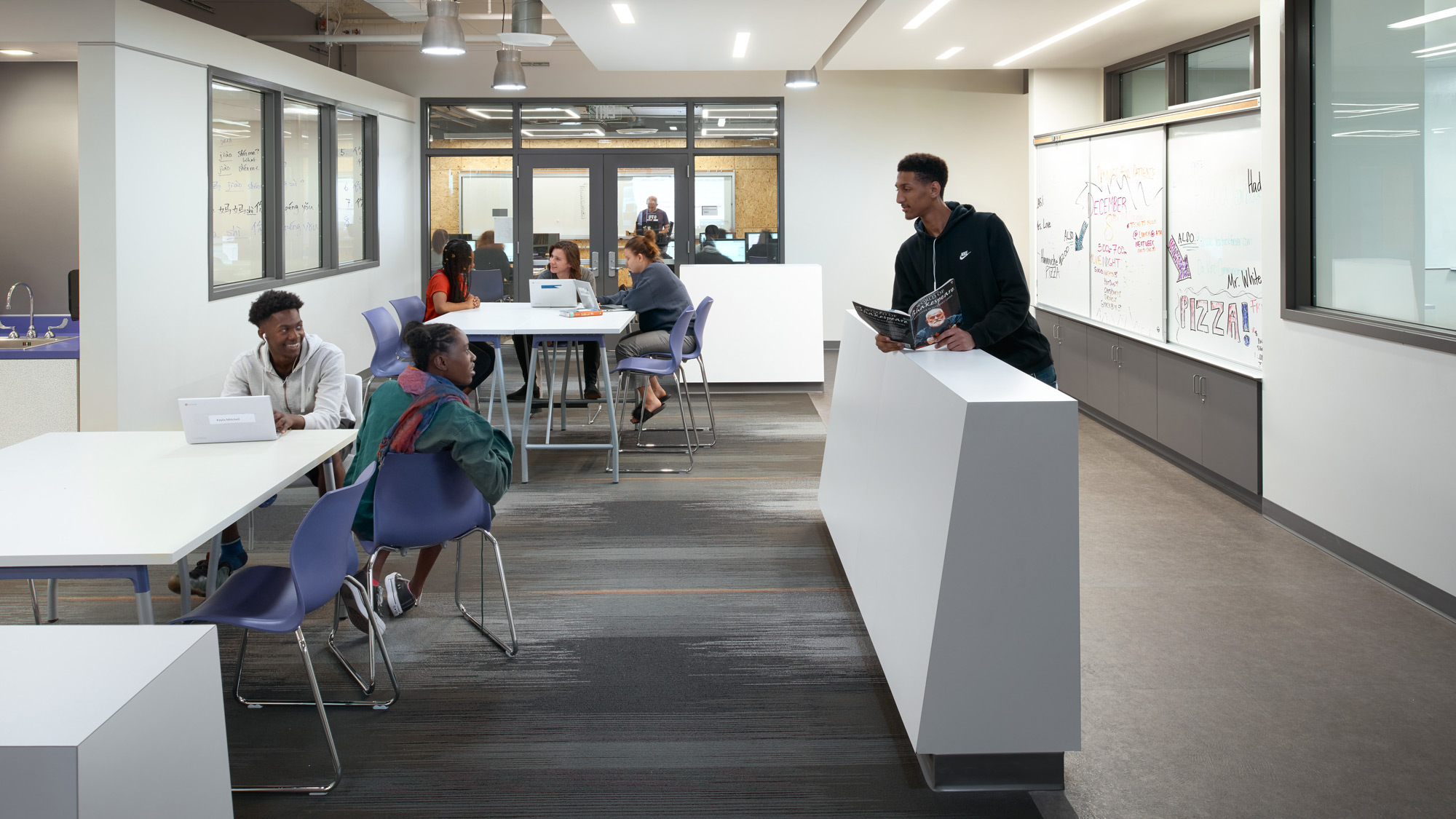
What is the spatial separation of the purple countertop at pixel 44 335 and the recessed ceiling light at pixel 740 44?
4907 mm

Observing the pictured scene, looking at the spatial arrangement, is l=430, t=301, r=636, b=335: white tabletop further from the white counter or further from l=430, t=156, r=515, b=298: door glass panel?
l=430, t=156, r=515, b=298: door glass panel

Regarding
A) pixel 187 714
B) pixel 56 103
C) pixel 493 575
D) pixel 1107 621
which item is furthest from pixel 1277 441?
pixel 56 103

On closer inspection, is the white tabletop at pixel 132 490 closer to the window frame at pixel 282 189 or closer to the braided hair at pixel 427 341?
the braided hair at pixel 427 341

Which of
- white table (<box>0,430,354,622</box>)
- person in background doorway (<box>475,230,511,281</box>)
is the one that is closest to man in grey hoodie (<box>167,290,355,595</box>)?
white table (<box>0,430,354,622</box>)

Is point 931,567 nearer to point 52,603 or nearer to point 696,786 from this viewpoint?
point 696,786

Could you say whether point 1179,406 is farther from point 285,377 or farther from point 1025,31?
point 285,377

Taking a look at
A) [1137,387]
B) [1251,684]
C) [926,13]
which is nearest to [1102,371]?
[1137,387]

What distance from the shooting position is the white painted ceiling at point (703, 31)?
700 centimetres

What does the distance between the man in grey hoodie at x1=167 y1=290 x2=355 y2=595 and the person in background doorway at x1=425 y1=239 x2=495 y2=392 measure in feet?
10.5

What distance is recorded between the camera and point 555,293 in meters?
7.47

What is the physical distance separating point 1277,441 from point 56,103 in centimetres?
861

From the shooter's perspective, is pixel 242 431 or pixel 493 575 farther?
pixel 493 575

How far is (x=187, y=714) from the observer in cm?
168

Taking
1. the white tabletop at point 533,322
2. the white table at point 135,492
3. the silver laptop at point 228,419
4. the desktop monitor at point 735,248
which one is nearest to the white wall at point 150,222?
the white tabletop at point 533,322
